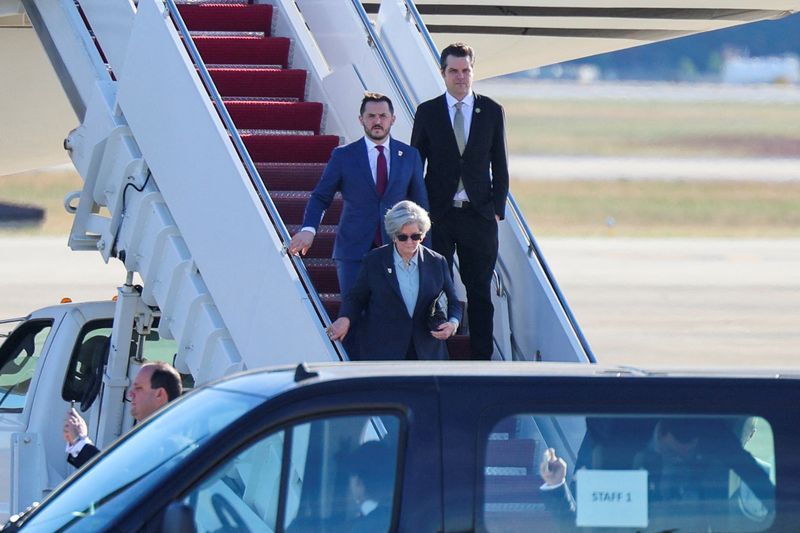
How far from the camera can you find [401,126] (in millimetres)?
8367

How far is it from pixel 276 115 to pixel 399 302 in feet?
9.04

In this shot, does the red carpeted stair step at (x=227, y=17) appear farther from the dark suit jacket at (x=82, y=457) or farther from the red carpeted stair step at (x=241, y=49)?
the dark suit jacket at (x=82, y=457)

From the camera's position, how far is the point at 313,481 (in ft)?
12.0

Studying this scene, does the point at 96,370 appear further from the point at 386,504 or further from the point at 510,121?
the point at 510,121

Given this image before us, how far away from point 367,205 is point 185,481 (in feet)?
11.7

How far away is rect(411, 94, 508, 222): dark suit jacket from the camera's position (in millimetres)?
7207

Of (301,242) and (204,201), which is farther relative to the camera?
(204,201)

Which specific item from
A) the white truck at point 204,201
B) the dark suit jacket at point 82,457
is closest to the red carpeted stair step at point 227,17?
the white truck at point 204,201

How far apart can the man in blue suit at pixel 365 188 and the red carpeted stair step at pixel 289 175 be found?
1.29 meters

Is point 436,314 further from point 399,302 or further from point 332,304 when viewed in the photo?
point 332,304

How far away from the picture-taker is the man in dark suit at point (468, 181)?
7172 millimetres

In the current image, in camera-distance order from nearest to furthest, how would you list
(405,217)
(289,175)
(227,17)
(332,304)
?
1. (405,217)
2. (332,304)
3. (289,175)
4. (227,17)

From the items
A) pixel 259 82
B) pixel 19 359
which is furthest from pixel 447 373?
pixel 259 82

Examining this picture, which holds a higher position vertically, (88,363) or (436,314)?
(436,314)
